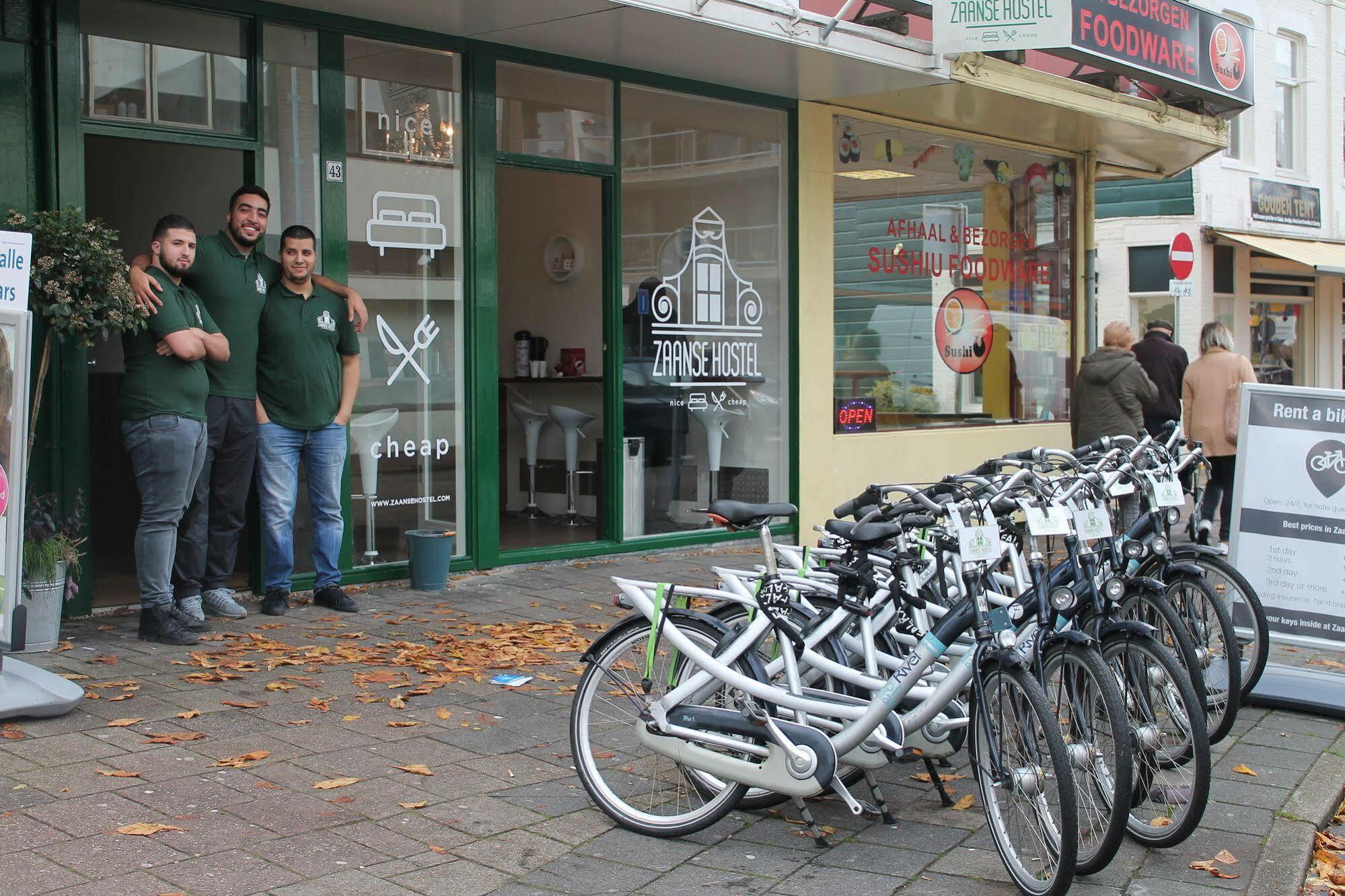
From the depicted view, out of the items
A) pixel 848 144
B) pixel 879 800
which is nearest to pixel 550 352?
pixel 848 144

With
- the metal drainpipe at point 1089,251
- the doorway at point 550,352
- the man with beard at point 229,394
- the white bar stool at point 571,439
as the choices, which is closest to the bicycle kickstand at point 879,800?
the man with beard at point 229,394

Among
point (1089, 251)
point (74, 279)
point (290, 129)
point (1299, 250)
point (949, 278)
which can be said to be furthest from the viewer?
point (1299, 250)

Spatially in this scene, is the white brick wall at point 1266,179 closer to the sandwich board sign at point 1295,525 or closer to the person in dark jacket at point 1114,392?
the person in dark jacket at point 1114,392

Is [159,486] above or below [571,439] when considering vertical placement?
below

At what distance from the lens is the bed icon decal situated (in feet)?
28.0

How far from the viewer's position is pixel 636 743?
183 inches

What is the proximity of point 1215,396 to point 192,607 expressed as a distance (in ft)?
25.8

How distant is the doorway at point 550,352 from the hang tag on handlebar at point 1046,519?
615 centimetres

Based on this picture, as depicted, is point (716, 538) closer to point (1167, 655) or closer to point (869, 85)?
point (869, 85)

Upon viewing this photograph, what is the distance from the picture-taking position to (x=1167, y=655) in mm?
4289

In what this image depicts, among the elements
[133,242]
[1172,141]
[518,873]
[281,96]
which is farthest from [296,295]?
[1172,141]

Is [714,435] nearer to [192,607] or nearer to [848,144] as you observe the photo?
[848,144]

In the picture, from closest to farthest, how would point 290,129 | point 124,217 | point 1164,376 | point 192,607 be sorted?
1. point 192,607
2. point 290,129
3. point 124,217
4. point 1164,376

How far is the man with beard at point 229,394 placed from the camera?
289 inches
